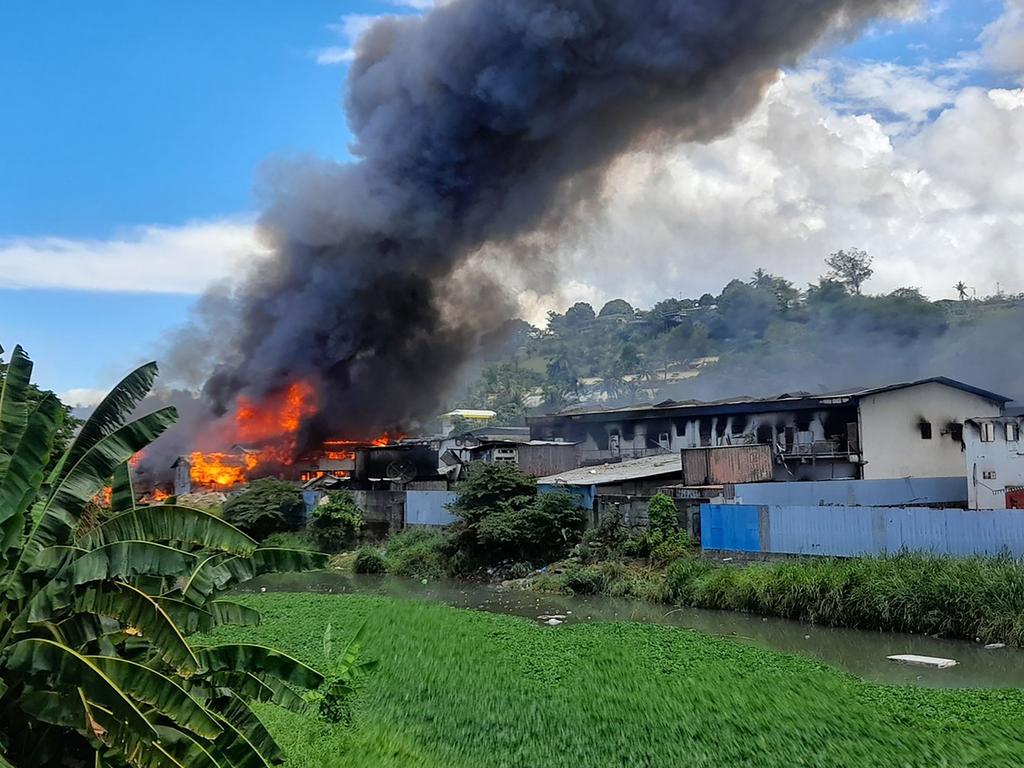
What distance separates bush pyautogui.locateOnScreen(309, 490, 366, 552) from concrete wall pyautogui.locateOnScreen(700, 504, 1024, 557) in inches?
583

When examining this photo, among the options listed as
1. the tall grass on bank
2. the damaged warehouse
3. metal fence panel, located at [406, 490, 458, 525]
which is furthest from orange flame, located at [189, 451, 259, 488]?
the tall grass on bank

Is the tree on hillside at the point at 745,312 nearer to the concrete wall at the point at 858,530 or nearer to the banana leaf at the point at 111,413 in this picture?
the concrete wall at the point at 858,530

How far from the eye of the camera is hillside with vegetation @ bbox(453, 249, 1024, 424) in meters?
49.4

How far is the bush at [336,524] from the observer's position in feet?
101

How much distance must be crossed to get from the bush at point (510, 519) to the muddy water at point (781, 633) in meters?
1.46

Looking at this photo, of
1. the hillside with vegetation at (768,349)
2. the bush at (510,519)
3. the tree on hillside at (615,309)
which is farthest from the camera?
the tree on hillside at (615,309)

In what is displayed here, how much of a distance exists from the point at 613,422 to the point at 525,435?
10.7 meters

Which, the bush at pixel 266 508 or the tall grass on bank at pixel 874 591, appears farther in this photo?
the bush at pixel 266 508

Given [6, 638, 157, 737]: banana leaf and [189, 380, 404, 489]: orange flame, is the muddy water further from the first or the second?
[189, 380, 404, 489]: orange flame

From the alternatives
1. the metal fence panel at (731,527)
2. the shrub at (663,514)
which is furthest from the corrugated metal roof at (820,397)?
the metal fence panel at (731,527)

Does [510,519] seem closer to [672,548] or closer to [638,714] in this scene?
[672,548]

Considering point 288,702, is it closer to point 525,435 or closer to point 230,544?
point 230,544

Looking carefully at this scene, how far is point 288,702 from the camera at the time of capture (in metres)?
6.52

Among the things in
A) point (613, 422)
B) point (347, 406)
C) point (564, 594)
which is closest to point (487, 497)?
point (564, 594)
